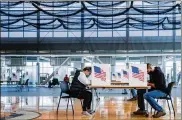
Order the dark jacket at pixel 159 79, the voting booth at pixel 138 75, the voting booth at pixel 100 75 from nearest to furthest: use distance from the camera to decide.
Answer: the dark jacket at pixel 159 79 → the voting booth at pixel 138 75 → the voting booth at pixel 100 75

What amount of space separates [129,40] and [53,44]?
195 inches

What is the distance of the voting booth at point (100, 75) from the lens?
6230mm

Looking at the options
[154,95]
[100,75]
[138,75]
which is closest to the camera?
[154,95]

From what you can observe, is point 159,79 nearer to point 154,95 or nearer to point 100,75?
point 154,95

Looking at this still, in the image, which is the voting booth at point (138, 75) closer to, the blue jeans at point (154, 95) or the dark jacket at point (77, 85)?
the blue jeans at point (154, 95)

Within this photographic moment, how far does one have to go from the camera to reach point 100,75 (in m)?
6.28

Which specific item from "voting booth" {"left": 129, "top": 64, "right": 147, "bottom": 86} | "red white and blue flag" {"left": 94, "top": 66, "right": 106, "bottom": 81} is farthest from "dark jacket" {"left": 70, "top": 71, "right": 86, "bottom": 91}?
"voting booth" {"left": 129, "top": 64, "right": 147, "bottom": 86}

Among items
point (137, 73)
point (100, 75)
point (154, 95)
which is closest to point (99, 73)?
point (100, 75)

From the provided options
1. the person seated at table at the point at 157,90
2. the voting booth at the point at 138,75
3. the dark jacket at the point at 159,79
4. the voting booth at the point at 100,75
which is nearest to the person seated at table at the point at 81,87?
the voting booth at the point at 100,75

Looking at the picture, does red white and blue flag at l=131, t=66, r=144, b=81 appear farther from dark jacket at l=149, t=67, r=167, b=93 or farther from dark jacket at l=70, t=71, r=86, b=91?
dark jacket at l=70, t=71, r=86, b=91

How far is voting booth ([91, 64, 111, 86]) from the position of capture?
6230mm

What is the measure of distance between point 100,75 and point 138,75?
700mm

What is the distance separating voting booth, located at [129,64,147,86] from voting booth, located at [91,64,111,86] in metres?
0.43

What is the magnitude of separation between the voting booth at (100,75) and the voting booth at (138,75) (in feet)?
1.40
